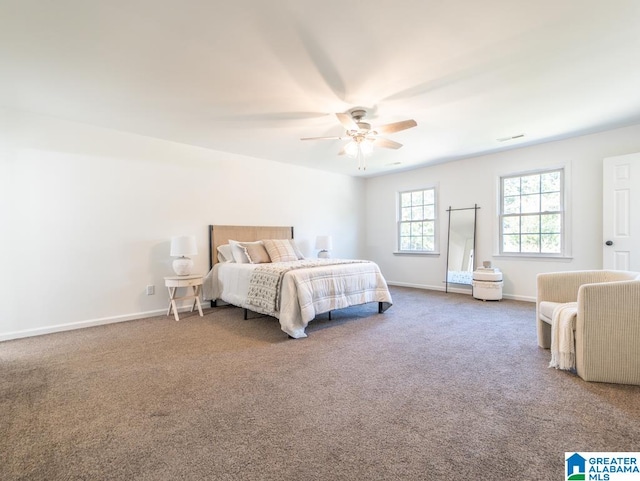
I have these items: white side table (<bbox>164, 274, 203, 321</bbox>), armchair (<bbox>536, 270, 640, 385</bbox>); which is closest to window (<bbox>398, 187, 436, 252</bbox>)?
armchair (<bbox>536, 270, 640, 385</bbox>)

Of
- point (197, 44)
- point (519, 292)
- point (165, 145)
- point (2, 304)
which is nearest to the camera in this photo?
point (197, 44)

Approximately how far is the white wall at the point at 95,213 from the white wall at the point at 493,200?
10.3ft

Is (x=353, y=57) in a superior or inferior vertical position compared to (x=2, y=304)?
superior

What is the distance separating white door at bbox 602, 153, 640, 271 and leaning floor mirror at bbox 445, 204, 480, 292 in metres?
1.80

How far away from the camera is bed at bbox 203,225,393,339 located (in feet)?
11.0

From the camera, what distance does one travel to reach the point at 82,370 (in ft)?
8.27

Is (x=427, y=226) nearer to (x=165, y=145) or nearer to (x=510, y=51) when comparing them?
(x=510, y=51)

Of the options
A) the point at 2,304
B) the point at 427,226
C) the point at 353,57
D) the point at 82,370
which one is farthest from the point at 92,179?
the point at 427,226

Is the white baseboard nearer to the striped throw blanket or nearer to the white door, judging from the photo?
the white door

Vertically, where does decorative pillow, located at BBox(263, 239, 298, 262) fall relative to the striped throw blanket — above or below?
above

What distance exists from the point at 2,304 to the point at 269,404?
11.2 feet

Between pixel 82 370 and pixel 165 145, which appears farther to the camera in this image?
pixel 165 145

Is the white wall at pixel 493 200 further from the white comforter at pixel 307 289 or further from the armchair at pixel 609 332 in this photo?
the armchair at pixel 609 332

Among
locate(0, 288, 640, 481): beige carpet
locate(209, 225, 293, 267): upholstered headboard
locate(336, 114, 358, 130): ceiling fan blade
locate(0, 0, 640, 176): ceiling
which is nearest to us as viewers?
locate(0, 288, 640, 481): beige carpet
